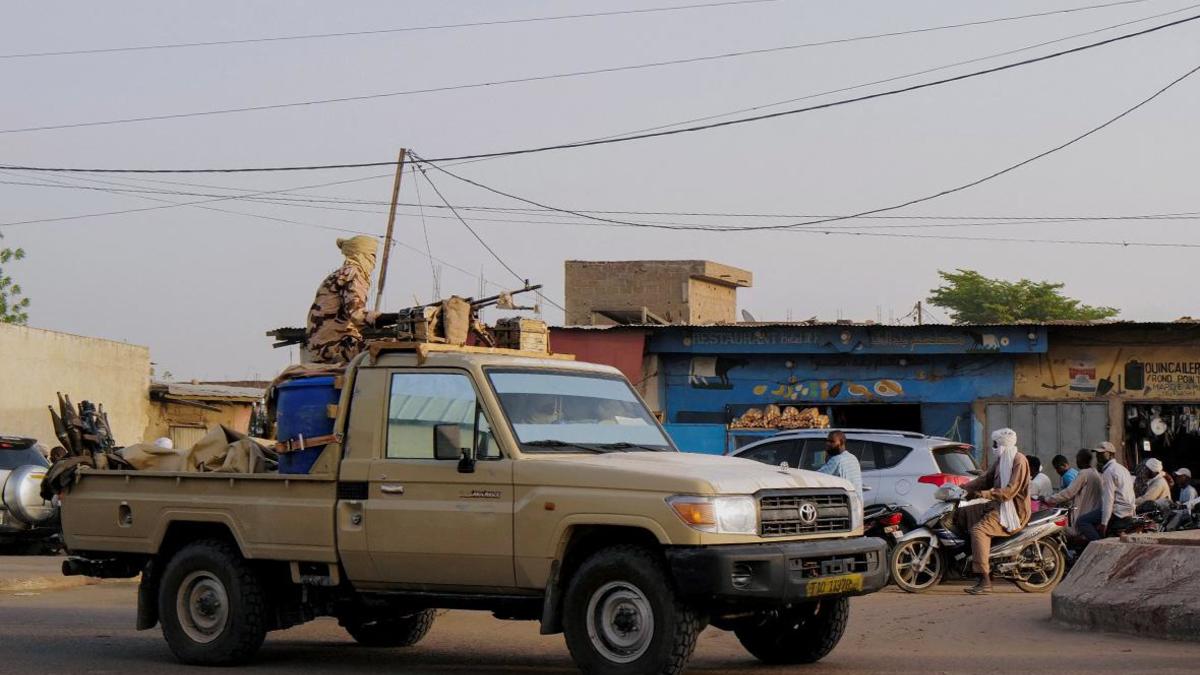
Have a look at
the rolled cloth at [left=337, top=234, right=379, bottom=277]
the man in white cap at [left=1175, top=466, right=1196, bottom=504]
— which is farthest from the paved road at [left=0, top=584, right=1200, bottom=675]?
the man in white cap at [left=1175, top=466, right=1196, bottom=504]

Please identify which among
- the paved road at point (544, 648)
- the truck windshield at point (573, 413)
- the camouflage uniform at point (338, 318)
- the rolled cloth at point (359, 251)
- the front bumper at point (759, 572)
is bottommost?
the paved road at point (544, 648)

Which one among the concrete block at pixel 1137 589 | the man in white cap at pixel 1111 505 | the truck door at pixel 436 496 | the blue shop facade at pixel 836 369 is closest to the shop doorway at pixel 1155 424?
the blue shop facade at pixel 836 369

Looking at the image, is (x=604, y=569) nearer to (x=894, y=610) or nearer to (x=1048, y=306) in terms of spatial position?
(x=894, y=610)

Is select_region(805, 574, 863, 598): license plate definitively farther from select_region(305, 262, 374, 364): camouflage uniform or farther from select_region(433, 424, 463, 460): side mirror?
select_region(305, 262, 374, 364): camouflage uniform

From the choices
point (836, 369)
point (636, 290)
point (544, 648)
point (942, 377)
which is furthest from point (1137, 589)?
point (636, 290)

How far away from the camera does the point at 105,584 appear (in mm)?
16734

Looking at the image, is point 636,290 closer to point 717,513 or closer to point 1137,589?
point 1137,589

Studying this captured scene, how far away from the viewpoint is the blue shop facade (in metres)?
25.1

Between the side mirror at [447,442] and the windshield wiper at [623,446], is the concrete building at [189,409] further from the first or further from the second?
the side mirror at [447,442]

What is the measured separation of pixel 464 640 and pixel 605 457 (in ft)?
10.3

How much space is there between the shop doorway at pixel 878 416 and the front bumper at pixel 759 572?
17.7m

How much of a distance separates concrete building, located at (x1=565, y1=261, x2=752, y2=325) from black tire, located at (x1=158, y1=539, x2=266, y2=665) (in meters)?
21.9

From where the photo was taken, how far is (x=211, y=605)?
9812mm

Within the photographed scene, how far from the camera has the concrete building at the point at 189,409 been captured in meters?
33.1
